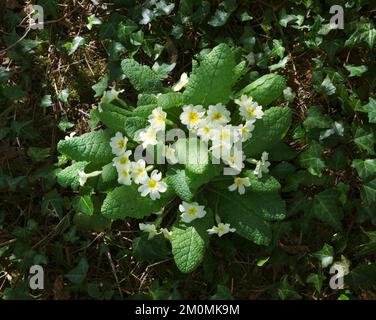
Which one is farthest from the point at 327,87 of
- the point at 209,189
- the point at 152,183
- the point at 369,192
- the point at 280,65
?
the point at 152,183

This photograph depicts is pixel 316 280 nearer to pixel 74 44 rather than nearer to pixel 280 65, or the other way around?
pixel 280 65

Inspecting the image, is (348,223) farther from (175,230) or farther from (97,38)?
(97,38)

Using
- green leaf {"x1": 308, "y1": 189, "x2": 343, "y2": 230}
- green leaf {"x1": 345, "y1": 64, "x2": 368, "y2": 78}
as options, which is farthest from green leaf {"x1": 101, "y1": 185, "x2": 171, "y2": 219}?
green leaf {"x1": 345, "y1": 64, "x2": 368, "y2": 78}

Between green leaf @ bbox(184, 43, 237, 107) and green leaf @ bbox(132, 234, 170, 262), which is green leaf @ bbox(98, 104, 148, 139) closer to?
green leaf @ bbox(184, 43, 237, 107)

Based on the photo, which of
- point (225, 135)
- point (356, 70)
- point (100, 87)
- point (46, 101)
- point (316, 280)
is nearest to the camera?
point (225, 135)

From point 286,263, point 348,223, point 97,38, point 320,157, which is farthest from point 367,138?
point 97,38

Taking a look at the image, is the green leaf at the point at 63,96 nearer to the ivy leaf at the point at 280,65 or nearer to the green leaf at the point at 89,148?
the green leaf at the point at 89,148
